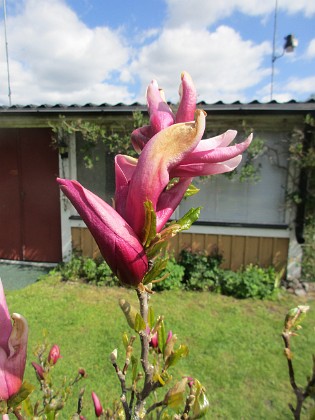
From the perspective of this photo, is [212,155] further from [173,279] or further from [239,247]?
[239,247]

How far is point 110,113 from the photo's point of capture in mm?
5641

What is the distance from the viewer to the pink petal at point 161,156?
0.51 meters

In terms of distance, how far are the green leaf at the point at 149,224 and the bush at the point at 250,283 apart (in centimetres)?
517

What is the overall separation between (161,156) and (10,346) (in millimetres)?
433

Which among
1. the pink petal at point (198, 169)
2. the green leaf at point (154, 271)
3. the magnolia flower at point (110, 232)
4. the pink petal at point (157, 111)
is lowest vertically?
the green leaf at point (154, 271)

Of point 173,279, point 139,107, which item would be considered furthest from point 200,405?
point 139,107

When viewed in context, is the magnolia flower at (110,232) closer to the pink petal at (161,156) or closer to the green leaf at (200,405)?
the pink petal at (161,156)

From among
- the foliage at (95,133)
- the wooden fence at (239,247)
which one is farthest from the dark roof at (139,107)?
the wooden fence at (239,247)

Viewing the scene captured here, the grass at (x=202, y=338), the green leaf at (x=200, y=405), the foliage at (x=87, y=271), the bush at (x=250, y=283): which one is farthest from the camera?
the foliage at (x=87, y=271)

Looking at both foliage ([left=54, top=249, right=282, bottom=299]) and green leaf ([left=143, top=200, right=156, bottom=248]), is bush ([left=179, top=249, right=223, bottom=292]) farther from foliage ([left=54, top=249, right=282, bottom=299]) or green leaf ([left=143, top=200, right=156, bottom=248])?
green leaf ([left=143, top=200, right=156, bottom=248])

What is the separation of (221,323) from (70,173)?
3.98 m

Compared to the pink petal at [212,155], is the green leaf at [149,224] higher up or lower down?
lower down

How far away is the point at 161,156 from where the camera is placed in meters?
0.52

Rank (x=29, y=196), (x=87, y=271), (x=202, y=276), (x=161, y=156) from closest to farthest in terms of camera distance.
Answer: (x=161, y=156), (x=202, y=276), (x=87, y=271), (x=29, y=196)
